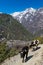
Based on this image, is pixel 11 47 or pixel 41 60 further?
pixel 11 47

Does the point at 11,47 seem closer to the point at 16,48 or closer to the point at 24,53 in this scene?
the point at 16,48

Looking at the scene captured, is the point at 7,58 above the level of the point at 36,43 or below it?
below

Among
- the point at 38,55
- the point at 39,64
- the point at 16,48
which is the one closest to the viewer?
the point at 39,64

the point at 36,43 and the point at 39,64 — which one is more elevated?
the point at 36,43

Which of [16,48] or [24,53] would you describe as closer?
[24,53]

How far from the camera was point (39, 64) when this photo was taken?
18.2 meters

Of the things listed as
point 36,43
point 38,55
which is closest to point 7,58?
point 36,43

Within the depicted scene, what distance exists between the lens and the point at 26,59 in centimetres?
2133

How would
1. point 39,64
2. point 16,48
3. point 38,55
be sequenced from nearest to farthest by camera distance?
point 39,64
point 38,55
point 16,48

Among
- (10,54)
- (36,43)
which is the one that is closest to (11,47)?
(10,54)

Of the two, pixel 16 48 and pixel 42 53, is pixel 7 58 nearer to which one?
pixel 16 48

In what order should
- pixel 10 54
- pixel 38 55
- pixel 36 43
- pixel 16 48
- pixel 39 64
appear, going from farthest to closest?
pixel 16 48 → pixel 10 54 → pixel 36 43 → pixel 38 55 → pixel 39 64

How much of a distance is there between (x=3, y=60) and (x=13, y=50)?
3.27m

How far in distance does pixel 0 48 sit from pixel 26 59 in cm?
1029
